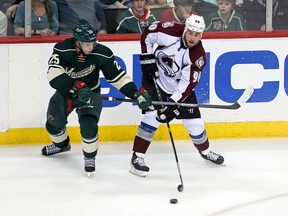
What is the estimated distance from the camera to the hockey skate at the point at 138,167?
491 cm

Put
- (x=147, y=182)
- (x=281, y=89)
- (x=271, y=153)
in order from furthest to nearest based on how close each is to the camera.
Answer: (x=281, y=89)
(x=271, y=153)
(x=147, y=182)

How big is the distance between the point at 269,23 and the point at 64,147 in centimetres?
173

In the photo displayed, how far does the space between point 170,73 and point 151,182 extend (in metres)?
0.70

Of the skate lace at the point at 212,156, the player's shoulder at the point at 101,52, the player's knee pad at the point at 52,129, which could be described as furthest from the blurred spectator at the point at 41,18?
the skate lace at the point at 212,156

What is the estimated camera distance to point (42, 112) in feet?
18.4

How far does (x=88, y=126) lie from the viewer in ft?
15.9

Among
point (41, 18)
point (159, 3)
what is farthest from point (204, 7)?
point (41, 18)

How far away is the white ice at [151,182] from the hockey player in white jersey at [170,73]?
21 cm

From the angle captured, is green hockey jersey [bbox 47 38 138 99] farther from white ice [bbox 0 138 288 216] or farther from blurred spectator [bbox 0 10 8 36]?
blurred spectator [bbox 0 10 8 36]

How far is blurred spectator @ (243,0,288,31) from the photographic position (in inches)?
229

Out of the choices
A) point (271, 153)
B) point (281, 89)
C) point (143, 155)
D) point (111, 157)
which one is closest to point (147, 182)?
point (143, 155)

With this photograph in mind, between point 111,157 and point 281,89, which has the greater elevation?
point 281,89

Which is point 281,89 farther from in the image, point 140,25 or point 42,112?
point 42,112

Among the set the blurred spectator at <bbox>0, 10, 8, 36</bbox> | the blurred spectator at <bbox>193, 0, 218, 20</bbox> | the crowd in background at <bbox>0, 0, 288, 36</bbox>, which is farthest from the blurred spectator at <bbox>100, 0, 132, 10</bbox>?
the blurred spectator at <bbox>0, 10, 8, 36</bbox>
